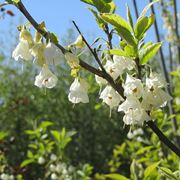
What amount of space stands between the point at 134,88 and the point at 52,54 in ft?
0.75

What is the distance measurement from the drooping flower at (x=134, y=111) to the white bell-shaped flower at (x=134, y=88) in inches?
0.5

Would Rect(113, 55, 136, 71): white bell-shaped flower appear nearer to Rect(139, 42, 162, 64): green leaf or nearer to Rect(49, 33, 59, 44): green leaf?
Rect(139, 42, 162, 64): green leaf

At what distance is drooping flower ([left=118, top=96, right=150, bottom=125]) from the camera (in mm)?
1108

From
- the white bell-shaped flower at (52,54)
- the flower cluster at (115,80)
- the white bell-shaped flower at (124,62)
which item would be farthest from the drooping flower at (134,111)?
the white bell-shaped flower at (52,54)

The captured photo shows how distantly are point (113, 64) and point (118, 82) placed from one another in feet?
0.17

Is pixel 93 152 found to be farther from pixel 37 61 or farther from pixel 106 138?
pixel 37 61

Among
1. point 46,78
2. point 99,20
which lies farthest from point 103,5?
point 46,78

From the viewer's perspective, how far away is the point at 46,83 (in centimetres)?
128

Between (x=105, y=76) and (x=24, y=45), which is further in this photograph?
(x=24, y=45)

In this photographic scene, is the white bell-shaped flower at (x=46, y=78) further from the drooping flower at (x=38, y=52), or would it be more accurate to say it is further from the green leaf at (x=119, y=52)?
the green leaf at (x=119, y=52)

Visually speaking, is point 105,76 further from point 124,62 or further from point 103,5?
point 103,5

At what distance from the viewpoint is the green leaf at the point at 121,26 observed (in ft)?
3.64

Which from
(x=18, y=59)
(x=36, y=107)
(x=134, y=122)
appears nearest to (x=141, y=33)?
(x=134, y=122)

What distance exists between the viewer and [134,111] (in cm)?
114
